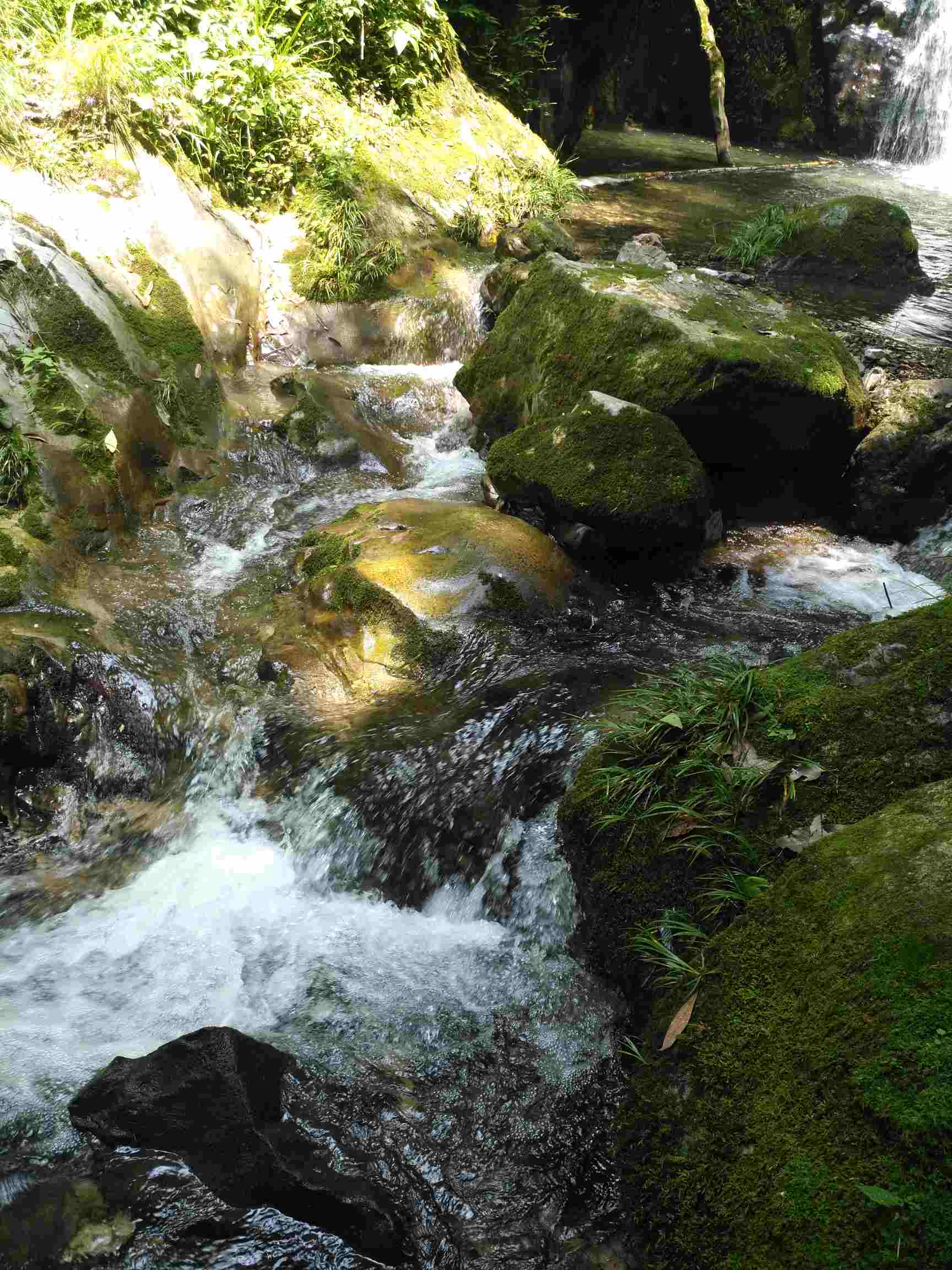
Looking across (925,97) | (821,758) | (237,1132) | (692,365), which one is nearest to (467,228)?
(692,365)

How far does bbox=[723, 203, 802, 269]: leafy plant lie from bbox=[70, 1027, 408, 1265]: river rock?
974 cm

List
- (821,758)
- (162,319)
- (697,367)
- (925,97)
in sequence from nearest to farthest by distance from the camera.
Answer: (821,758)
(697,367)
(162,319)
(925,97)

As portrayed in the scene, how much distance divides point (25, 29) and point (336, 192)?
2.79 metres

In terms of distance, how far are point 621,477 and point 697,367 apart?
1.01 m

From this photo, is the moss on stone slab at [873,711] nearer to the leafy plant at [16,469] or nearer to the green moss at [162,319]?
the leafy plant at [16,469]

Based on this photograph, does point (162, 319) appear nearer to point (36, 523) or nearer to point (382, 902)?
point (36, 523)

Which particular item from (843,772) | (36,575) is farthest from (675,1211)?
(36,575)

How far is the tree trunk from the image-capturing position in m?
13.4

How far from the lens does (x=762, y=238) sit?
9867mm

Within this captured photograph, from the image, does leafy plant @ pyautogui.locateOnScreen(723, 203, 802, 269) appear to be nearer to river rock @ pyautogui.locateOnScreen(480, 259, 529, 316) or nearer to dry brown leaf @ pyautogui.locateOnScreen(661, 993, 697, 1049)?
river rock @ pyautogui.locateOnScreen(480, 259, 529, 316)

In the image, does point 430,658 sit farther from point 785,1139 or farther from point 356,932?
point 785,1139

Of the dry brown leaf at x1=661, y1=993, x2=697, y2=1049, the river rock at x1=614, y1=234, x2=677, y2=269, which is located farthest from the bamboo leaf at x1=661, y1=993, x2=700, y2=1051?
the river rock at x1=614, y1=234, x2=677, y2=269

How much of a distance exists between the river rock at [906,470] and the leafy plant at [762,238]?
455cm

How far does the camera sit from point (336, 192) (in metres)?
8.26
